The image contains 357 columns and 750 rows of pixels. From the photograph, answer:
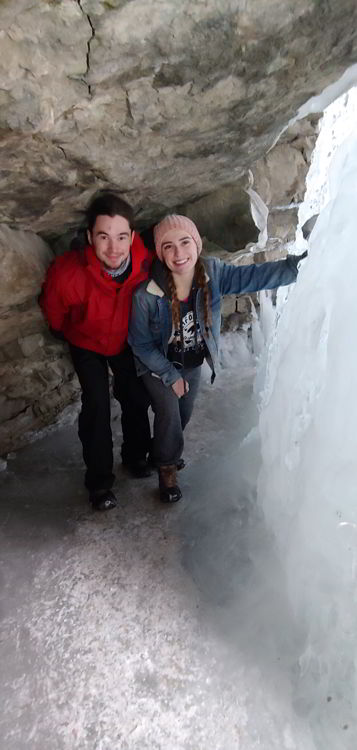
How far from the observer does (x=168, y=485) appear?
2199 millimetres

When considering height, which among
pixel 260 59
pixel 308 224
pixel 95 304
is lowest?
pixel 95 304

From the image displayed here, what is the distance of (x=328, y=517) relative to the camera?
4.36 feet

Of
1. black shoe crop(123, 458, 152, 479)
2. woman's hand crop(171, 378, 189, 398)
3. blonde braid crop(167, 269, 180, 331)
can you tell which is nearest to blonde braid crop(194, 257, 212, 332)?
blonde braid crop(167, 269, 180, 331)

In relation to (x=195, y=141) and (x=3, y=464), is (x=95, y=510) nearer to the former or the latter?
(x=3, y=464)

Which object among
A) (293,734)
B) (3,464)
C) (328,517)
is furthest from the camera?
(3,464)

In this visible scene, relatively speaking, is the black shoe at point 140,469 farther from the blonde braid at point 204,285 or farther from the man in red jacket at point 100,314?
the blonde braid at point 204,285

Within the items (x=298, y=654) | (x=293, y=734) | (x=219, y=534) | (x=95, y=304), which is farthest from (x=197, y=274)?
(x=293, y=734)

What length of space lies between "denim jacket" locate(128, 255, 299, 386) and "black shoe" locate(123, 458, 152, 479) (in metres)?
0.60

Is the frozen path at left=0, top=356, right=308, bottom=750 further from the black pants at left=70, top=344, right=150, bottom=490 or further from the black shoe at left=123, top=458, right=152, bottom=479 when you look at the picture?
the black pants at left=70, top=344, right=150, bottom=490

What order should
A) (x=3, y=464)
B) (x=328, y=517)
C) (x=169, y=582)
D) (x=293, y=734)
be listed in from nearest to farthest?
(x=293, y=734) → (x=328, y=517) → (x=169, y=582) → (x=3, y=464)

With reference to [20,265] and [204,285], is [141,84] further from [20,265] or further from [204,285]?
[20,265]

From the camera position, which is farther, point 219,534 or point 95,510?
point 95,510

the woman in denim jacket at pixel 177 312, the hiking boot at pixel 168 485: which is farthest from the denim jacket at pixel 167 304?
the hiking boot at pixel 168 485

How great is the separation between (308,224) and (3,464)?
188 centimetres
